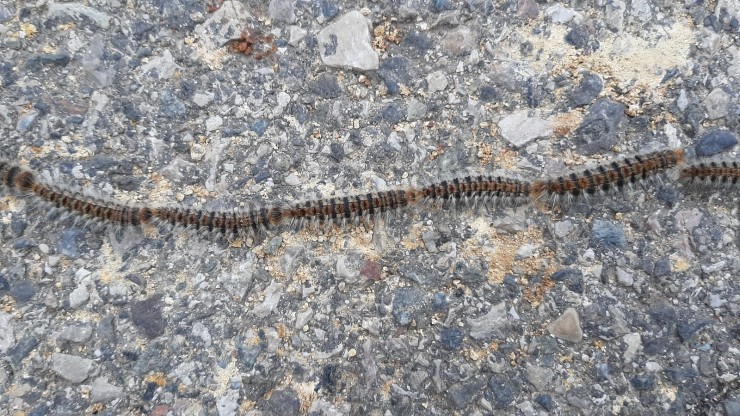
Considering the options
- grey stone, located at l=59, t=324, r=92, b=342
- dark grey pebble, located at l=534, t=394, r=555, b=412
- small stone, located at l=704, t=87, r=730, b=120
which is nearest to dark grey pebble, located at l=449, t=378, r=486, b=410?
dark grey pebble, located at l=534, t=394, r=555, b=412

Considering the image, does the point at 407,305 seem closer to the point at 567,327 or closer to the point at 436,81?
the point at 567,327

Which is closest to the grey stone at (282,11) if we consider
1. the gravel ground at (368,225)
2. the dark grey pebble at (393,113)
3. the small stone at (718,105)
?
the gravel ground at (368,225)

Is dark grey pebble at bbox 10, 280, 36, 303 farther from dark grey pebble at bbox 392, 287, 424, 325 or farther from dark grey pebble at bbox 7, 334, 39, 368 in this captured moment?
dark grey pebble at bbox 392, 287, 424, 325

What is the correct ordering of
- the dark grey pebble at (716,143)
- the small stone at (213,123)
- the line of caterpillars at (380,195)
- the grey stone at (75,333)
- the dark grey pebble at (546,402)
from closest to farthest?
the dark grey pebble at (546,402)
the grey stone at (75,333)
the line of caterpillars at (380,195)
the dark grey pebble at (716,143)
the small stone at (213,123)

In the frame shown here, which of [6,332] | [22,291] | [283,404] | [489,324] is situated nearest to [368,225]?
[489,324]

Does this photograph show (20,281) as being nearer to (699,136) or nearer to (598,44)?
(598,44)

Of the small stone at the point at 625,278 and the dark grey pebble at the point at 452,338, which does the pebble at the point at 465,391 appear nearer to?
the dark grey pebble at the point at 452,338
